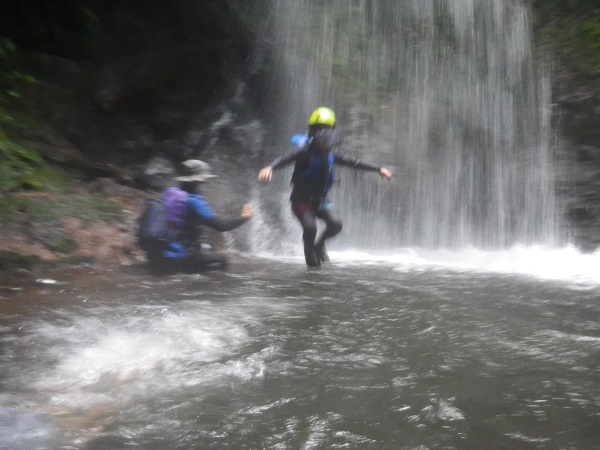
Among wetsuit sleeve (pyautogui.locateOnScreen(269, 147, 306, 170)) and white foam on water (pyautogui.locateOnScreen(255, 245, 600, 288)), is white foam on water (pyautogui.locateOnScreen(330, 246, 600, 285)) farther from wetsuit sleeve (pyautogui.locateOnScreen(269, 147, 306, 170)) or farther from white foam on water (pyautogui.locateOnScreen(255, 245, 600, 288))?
wetsuit sleeve (pyautogui.locateOnScreen(269, 147, 306, 170))

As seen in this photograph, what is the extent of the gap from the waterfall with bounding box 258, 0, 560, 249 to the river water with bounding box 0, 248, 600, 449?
14.4 ft

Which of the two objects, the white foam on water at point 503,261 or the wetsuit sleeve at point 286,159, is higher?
the wetsuit sleeve at point 286,159

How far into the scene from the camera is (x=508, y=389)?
316 cm

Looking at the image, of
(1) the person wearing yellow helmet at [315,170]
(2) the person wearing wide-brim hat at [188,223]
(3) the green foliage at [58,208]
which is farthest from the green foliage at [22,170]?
(1) the person wearing yellow helmet at [315,170]

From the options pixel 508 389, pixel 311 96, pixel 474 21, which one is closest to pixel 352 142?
pixel 311 96

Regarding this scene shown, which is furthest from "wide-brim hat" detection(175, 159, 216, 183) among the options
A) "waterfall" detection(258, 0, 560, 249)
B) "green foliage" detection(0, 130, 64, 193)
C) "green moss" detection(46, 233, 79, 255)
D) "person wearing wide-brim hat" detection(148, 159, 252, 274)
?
"waterfall" detection(258, 0, 560, 249)

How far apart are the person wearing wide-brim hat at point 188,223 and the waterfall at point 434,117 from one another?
14.3 feet

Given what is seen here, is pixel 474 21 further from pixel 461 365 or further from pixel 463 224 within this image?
pixel 461 365

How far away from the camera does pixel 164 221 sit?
22.0 ft

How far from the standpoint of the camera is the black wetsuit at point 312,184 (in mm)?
7062

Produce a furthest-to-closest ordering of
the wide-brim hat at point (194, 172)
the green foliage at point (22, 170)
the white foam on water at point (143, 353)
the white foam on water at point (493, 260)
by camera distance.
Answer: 1. the green foliage at point (22, 170)
2. the white foam on water at point (493, 260)
3. the wide-brim hat at point (194, 172)
4. the white foam on water at point (143, 353)

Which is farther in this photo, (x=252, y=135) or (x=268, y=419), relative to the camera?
(x=252, y=135)

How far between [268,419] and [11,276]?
13.8ft

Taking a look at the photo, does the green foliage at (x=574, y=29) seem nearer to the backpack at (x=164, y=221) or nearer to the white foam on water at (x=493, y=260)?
the white foam on water at (x=493, y=260)
